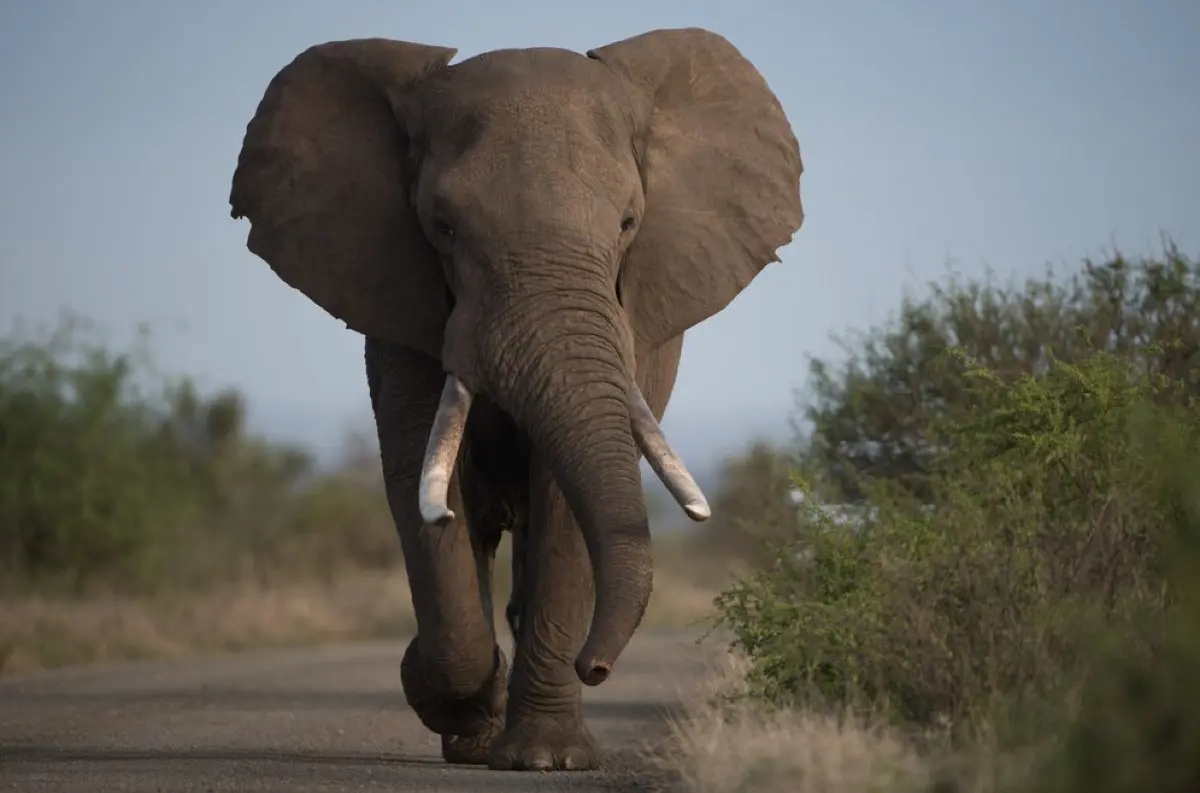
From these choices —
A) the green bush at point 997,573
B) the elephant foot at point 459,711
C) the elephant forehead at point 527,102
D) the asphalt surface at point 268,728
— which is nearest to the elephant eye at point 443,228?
the elephant forehead at point 527,102

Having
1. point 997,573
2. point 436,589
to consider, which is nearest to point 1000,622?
point 997,573

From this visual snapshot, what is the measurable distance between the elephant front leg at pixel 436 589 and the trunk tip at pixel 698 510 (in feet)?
4.33

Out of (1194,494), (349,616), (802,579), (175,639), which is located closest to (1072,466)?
(802,579)

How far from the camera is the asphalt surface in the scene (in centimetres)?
1004

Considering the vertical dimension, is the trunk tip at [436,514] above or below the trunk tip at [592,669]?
above

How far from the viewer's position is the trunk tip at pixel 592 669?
30.7ft

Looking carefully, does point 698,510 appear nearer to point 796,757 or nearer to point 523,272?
point 523,272

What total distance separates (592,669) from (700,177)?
3.57 meters

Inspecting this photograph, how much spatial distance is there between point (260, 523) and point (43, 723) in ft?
79.5

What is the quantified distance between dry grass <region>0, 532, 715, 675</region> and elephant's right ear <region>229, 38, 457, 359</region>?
1129cm

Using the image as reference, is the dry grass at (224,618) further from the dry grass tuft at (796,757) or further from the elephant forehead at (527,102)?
the dry grass tuft at (796,757)

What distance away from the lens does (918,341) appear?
18.5 meters

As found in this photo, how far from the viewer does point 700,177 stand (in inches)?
475

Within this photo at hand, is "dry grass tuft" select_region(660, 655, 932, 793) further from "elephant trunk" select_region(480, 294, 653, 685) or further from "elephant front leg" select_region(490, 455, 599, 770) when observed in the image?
"elephant front leg" select_region(490, 455, 599, 770)
